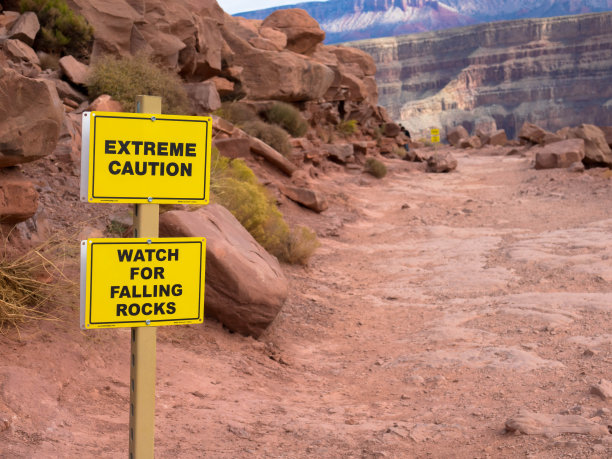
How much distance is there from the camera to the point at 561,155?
2431 cm

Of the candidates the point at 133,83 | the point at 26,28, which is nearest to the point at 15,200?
the point at 133,83

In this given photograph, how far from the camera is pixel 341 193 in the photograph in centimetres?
1873

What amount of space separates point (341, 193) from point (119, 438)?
14972mm

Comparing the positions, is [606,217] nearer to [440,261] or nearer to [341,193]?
[440,261]

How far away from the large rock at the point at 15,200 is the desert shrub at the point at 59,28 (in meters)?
9.52

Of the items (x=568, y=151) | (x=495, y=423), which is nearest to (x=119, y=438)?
(x=495, y=423)

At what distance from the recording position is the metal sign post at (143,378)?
286 cm

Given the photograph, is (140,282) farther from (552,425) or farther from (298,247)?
(298,247)

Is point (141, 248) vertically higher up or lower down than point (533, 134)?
lower down

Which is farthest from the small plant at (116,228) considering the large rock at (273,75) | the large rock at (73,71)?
the large rock at (273,75)

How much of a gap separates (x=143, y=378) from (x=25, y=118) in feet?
9.72

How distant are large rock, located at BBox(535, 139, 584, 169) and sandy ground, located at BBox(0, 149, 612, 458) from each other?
13.0m

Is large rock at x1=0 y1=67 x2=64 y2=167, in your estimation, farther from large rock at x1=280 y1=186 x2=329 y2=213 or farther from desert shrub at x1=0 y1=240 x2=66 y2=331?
large rock at x1=280 y1=186 x2=329 y2=213

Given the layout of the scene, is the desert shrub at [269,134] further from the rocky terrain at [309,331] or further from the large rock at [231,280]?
the large rock at [231,280]
